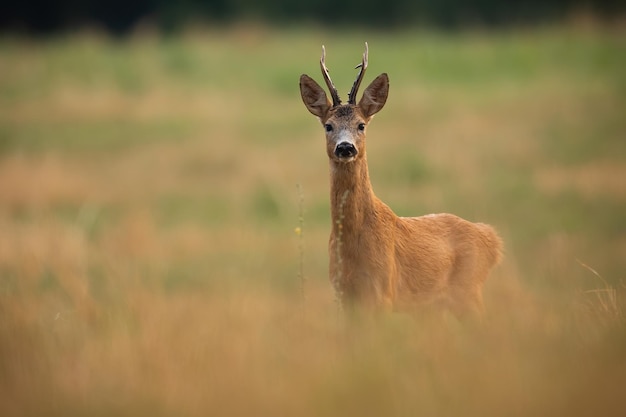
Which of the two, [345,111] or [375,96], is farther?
[375,96]

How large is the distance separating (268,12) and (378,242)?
3185 cm

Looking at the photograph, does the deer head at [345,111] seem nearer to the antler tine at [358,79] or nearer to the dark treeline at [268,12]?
the antler tine at [358,79]

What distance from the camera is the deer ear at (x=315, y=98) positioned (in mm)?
7762

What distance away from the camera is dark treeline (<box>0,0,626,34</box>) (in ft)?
119

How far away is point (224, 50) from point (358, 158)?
23479 mm

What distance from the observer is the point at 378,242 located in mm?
7184

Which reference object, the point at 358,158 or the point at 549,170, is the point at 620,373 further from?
the point at 549,170

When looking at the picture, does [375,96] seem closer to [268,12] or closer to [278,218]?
[278,218]

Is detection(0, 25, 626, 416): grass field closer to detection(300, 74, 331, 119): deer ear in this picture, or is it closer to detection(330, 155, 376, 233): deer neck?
detection(330, 155, 376, 233): deer neck

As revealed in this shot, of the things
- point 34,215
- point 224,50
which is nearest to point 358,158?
point 34,215

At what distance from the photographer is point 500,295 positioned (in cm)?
876

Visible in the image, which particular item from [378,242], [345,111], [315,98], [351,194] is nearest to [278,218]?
[315,98]

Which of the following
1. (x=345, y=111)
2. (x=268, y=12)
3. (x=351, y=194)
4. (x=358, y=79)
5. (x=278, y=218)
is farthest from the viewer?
(x=268, y=12)

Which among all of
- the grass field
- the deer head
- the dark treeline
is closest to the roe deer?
the deer head
